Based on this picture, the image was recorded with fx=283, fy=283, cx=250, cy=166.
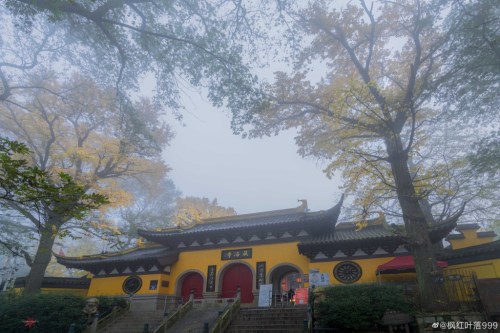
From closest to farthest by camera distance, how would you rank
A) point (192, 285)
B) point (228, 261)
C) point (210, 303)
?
point (210, 303)
point (228, 261)
point (192, 285)

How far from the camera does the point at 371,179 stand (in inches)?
508

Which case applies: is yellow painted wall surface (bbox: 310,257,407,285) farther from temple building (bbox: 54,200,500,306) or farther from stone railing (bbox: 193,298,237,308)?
stone railing (bbox: 193,298,237,308)

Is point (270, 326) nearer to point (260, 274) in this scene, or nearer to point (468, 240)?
point (260, 274)

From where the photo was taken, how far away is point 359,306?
8.75m

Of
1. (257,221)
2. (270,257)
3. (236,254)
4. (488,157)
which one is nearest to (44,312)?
(236,254)

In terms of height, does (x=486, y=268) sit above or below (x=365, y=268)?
below

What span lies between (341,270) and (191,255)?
8.47 m

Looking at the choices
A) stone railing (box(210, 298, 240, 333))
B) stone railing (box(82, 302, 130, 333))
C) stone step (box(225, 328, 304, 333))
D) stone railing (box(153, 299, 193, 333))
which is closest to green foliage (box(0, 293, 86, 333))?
stone railing (box(82, 302, 130, 333))

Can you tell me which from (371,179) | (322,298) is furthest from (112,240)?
(371,179)

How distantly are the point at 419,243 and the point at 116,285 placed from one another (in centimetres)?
1621

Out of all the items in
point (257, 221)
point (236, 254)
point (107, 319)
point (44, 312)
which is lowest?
point (107, 319)

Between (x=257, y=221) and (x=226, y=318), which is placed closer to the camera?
(x=226, y=318)

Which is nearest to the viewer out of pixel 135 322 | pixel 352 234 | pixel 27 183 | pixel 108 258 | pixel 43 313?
pixel 27 183

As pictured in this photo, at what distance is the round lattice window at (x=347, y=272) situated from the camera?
42.5 feet
